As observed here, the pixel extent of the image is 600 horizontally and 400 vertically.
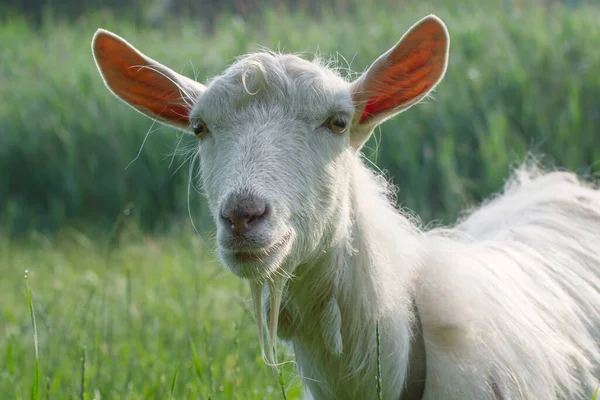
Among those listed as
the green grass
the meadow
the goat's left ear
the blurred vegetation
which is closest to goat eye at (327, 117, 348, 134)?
the goat's left ear

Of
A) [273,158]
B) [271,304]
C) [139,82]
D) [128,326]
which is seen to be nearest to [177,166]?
[128,326]

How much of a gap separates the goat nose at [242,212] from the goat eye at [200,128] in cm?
56

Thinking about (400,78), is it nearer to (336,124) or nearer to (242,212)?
(336,124)

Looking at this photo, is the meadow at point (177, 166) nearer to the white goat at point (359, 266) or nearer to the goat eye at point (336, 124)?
the white goat at point (359, 266)

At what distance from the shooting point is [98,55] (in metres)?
3.62

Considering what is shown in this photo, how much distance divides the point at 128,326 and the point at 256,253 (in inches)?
101

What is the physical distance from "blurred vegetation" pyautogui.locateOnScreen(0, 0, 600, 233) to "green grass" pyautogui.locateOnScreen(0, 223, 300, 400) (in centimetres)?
95

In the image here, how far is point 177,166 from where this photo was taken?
968 cm

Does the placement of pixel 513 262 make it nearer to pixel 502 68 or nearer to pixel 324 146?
pixel 324 146

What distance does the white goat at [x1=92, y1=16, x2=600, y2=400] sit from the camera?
306 cm

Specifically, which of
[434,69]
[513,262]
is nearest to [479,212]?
[513,262]

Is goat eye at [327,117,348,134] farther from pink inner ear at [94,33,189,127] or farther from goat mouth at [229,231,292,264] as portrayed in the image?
pink inner ear at [94,33,189,127]

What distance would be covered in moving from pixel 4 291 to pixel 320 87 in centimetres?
541

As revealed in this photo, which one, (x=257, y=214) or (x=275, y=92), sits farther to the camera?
(x=275, y=92)
